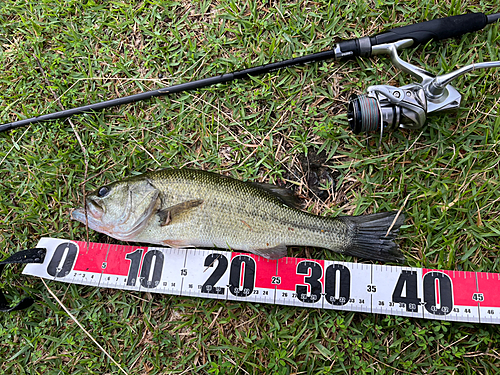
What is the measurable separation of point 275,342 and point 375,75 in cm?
302

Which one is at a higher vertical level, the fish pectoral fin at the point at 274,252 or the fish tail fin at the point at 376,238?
the fish pectoral fin at the point at 274,252

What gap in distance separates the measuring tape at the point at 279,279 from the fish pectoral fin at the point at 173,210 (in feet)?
1.36

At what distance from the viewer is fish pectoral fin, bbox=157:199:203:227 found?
287 cm

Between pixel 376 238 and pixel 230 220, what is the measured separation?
4.58 feet

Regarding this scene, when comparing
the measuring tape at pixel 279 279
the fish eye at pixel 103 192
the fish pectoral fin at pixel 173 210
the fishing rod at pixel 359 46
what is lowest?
the measuring tape at pixel 279 279

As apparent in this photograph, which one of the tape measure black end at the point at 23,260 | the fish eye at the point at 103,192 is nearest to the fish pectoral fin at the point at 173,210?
the fish eye at the point at 103,192

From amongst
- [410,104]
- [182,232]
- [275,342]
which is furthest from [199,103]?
[275,342]

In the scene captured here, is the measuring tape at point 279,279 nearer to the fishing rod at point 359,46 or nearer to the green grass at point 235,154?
the green grass at point 235,154

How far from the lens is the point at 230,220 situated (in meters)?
2.87

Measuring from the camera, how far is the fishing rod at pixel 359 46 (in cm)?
318

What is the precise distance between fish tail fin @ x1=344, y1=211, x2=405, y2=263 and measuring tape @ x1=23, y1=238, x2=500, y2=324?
0.50 ft

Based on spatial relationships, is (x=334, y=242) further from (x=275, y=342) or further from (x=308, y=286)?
(x=275, y=342)

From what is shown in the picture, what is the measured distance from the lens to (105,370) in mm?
3061

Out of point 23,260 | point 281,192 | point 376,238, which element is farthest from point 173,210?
point 376,238
